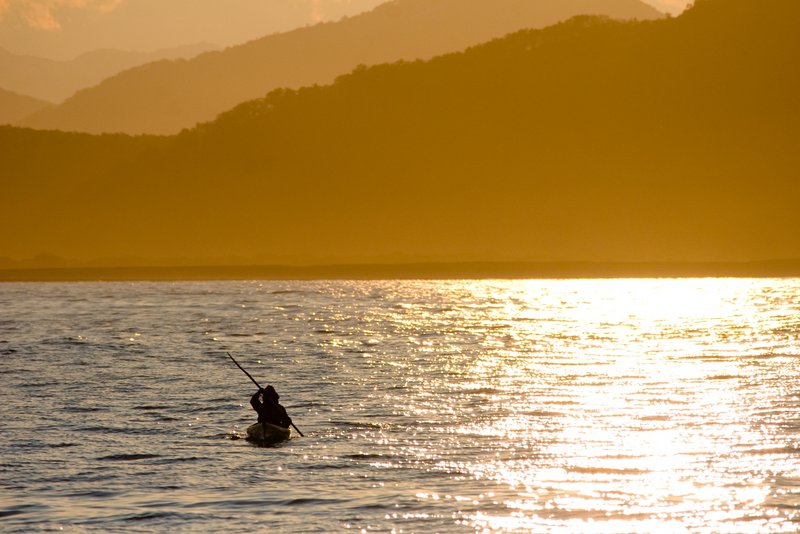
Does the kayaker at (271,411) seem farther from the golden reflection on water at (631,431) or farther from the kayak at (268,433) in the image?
the golden reflection on water at (631,431)

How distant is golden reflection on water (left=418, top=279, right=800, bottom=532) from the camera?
24.3m

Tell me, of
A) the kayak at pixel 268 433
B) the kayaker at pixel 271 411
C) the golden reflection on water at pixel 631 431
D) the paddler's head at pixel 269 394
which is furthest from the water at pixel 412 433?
the paddler's head at pixel 269 394

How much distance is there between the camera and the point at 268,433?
33.3m

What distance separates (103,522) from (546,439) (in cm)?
1316

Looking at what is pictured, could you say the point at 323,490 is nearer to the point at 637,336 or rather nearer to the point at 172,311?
the point at 637,336

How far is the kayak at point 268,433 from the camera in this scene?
33.3m

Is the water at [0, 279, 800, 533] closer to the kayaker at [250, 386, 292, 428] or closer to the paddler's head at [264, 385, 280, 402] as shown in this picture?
the kayaker at [250, 386, 292, 428]

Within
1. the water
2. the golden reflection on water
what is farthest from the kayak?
the golden reflection on water

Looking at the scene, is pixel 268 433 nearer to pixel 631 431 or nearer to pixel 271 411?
pixel 271 411

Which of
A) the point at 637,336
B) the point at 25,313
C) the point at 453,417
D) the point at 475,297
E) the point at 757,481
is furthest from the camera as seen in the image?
the point at 475,297

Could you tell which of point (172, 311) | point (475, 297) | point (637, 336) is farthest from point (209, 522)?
point (475, 297)

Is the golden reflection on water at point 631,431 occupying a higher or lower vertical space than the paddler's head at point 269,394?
lower

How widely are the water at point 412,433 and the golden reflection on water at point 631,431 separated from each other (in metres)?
0.09

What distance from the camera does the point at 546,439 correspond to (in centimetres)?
3266
